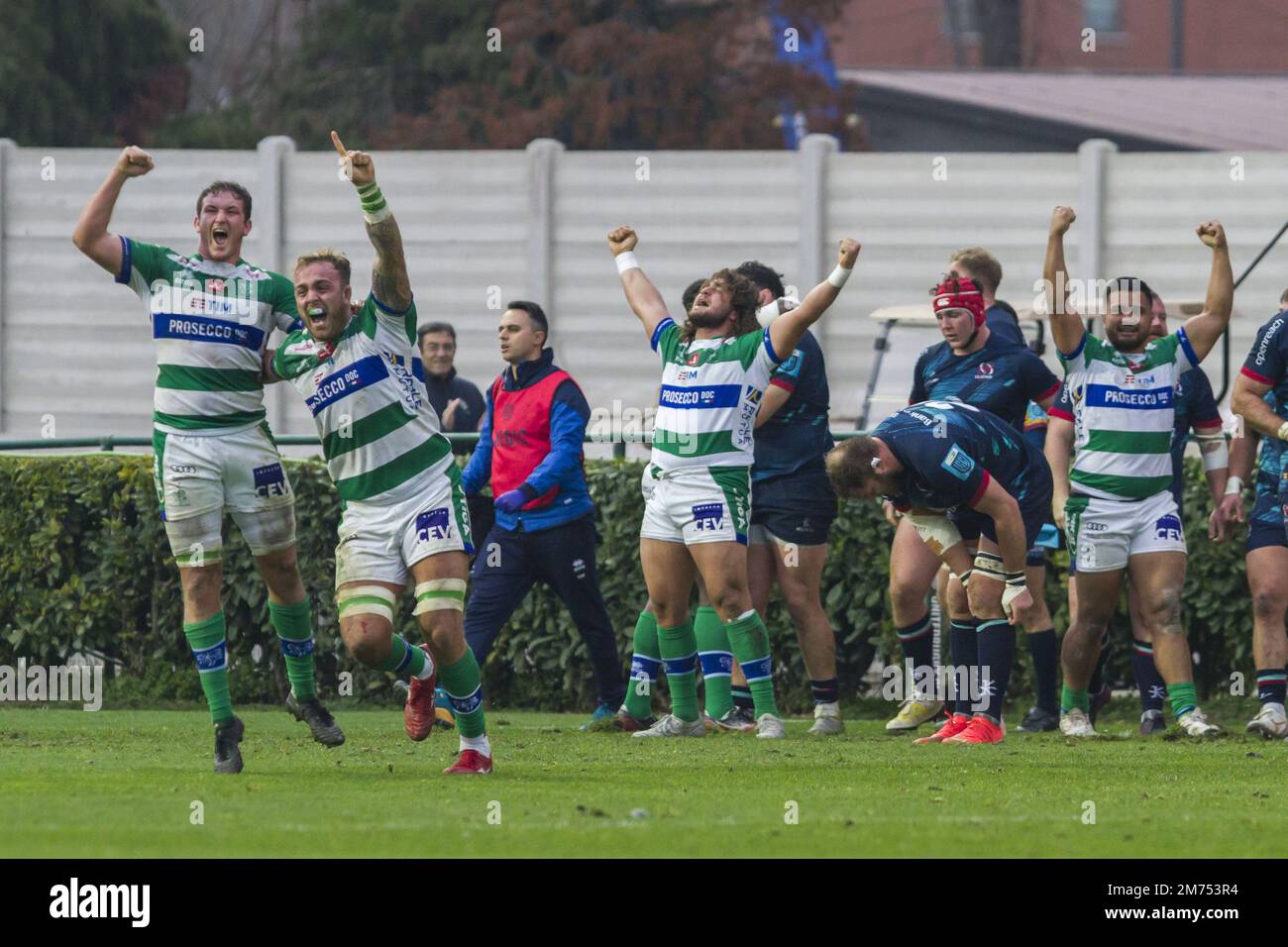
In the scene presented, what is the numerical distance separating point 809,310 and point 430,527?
2159mm

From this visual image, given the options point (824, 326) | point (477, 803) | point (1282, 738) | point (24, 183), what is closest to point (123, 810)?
point (477, 803)

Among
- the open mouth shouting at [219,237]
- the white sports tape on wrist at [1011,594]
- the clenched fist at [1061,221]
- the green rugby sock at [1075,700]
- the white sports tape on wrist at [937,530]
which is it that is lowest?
the green rugby sock at [1075,700]

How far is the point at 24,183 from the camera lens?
2128 cm

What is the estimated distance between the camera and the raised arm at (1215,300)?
10977 mm

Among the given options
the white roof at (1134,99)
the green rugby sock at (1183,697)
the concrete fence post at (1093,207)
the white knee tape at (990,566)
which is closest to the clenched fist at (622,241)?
the white knee tape at (990,566)

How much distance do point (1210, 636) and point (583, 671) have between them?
3.58 metres

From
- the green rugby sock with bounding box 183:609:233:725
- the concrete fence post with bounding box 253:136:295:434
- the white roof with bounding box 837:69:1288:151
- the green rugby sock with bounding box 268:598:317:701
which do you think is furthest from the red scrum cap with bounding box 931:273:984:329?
the white roof with bounding box 837:69:1288:151

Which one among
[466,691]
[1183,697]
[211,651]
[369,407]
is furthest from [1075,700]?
[211,651]

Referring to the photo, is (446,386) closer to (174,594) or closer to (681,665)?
(174,594)

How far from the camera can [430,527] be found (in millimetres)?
9047

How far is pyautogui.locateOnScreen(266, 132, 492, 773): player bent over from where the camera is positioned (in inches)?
355

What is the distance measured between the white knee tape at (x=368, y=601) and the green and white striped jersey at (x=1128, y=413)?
3.74 metres

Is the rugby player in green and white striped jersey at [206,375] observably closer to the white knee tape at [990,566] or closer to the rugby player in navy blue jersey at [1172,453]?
the white knee tape at [990,566]

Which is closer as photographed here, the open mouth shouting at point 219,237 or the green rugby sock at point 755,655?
the open mouth shouting at point 219,237
